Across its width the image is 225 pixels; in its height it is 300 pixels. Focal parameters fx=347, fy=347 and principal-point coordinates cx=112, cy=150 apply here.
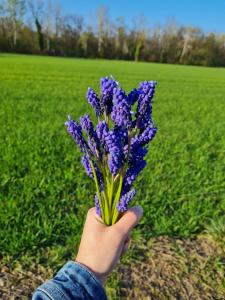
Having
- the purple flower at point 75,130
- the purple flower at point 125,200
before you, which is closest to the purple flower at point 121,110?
the purple flower at point 75,130

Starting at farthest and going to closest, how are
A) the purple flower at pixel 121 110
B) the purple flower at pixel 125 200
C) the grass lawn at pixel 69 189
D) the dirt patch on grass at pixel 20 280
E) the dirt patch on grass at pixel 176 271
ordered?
the grass lawn at pixel 69 189 < the dirt patch on grass at pixel 176 271 < the dirt patch on grass at pixel 20 280 < the purple flower at pixel 125 200 < the purple flower at pixel 121 110

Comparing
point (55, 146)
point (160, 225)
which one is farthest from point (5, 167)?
point (160, 225)

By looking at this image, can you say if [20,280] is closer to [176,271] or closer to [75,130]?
[176,271]

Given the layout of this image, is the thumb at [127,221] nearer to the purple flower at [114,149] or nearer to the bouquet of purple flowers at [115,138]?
the bouquet of purple flowers at [115,138]

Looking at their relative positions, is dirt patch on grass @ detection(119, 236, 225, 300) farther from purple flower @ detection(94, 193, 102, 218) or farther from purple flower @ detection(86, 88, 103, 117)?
purple flower @ detection(86, 88, 103, 117)

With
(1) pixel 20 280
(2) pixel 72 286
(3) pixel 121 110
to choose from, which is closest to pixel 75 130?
(3) pixel 121 110

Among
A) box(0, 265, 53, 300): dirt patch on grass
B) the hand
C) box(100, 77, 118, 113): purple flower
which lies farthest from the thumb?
box(0, 265, 53, 300): dirt patch on grass

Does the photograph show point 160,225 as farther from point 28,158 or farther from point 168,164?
point 28,158
